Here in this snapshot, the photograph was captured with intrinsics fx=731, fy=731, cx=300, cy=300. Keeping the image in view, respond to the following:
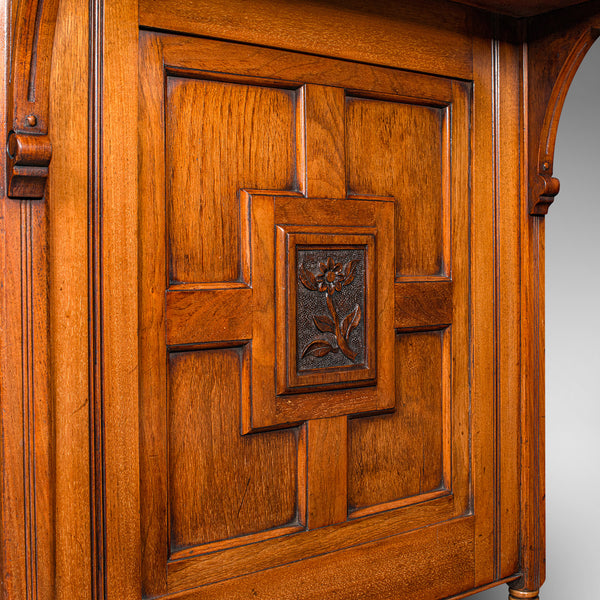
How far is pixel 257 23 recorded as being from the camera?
1.21 m

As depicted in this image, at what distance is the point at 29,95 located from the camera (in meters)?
0.96

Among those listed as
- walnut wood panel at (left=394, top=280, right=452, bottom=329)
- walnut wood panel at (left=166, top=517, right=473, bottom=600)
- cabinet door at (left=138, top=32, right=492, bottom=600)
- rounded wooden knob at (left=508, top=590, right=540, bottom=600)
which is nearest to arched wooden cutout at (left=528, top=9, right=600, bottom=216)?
cabinet door at (left=138, top=32, right=492, bottom=600)

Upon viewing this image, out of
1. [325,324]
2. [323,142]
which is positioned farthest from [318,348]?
[323,142]

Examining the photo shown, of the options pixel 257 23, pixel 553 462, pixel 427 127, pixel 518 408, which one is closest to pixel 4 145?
pixel 257 23

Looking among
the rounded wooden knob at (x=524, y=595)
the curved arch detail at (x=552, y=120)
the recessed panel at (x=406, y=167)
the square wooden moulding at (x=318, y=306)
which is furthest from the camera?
the rounded wooden knob at (x=524, y=595)

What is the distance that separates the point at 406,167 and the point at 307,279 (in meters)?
0.33

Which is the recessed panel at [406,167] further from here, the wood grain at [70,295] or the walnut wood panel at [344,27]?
the wood grain at [70,295]

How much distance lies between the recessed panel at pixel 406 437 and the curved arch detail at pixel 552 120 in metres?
0.39

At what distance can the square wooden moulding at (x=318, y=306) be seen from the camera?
4.02 feet

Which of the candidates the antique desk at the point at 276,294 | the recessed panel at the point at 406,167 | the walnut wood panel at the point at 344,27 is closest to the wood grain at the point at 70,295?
the antique desk at the point at 276,294

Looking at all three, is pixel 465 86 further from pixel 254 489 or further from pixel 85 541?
pixel 85 541

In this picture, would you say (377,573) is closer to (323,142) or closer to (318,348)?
(318,348)

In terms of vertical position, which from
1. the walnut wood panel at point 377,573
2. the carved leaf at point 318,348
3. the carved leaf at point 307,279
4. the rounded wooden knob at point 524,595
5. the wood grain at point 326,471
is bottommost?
the rounded wooden knob at point 524,595

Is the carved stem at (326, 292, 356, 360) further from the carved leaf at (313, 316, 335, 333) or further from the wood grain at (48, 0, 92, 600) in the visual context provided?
the wood grain at (48, 0, 92, 600)
